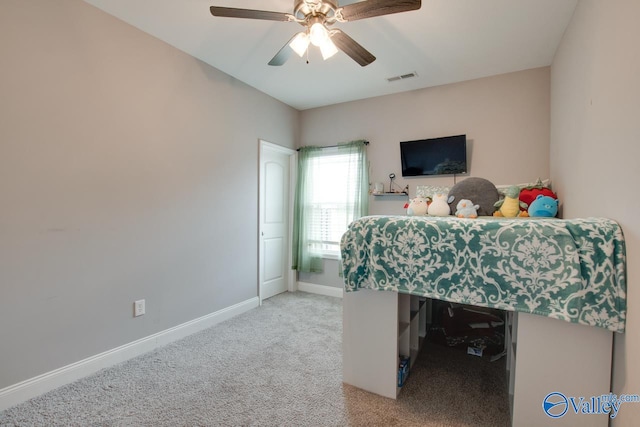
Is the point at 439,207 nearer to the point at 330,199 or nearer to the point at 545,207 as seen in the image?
the point at 545,207

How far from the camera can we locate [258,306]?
3.49 m

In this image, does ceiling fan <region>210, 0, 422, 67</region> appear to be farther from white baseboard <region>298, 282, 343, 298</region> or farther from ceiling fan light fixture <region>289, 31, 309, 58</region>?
white baseboard <region>298, 282, 343, 298</region>

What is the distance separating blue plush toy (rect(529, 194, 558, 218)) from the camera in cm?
211

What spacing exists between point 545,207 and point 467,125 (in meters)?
1.42

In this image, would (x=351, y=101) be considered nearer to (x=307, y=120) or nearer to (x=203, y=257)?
(x=307, y=120)

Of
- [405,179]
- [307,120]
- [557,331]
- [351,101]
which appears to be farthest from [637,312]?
[307,120]

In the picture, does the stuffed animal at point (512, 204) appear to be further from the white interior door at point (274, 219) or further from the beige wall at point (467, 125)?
the white interior door at point (274, 219)

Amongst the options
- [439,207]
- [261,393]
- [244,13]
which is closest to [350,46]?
[244,13]

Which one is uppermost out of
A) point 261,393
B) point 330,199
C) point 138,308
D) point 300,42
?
point 300,42

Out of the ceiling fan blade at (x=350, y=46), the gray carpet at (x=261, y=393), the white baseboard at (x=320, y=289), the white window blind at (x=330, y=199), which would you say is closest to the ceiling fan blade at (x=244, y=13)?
the ceiling fan blade at (x=350, y=46)

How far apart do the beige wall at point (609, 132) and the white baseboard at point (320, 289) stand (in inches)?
105

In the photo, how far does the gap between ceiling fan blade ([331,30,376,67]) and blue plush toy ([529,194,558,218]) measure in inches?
65.0

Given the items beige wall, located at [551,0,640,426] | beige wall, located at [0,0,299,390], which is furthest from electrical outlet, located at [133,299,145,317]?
beige wall, located at [551,0,640,426]

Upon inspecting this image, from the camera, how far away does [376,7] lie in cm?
161
